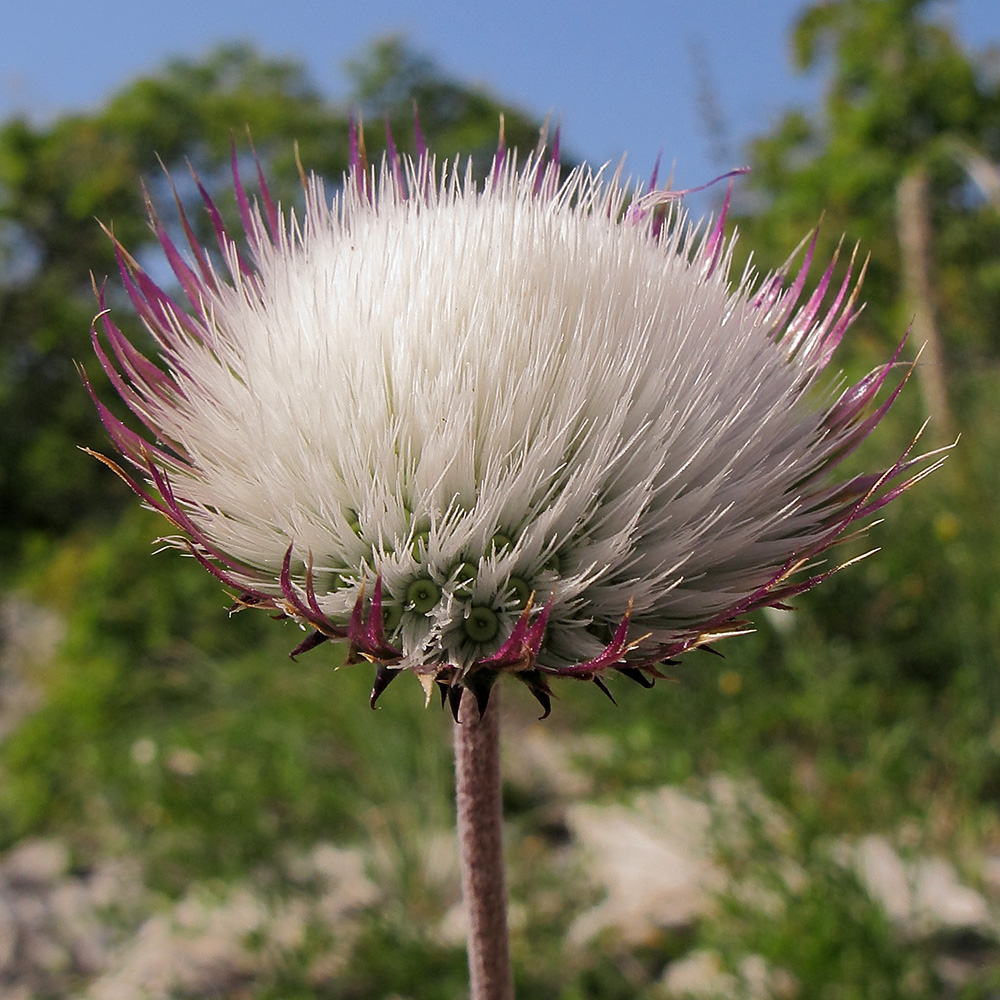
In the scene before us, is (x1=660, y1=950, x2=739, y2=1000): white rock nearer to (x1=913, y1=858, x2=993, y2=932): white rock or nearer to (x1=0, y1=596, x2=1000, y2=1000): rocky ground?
(x1=0, y1=596, x2=1000, y2=1000): rocky ground

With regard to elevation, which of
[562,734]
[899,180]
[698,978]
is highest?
[899,180]

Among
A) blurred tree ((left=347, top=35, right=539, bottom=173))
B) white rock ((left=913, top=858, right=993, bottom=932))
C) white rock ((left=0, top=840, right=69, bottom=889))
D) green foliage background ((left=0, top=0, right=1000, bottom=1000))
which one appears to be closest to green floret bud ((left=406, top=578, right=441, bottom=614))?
green foliage background ((left=0, top=0, right=1000, bottom=1000))

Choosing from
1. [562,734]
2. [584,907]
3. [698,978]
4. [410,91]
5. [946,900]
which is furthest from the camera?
[410,91]

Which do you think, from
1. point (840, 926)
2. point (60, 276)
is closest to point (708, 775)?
point (840, 926)

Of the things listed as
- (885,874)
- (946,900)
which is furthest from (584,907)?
(946,900)

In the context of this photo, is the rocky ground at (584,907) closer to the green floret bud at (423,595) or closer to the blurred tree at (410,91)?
the green floret bud at (423,595)

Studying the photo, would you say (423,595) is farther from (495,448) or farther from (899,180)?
(899,180)

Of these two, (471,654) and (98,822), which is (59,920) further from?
(471,654)
